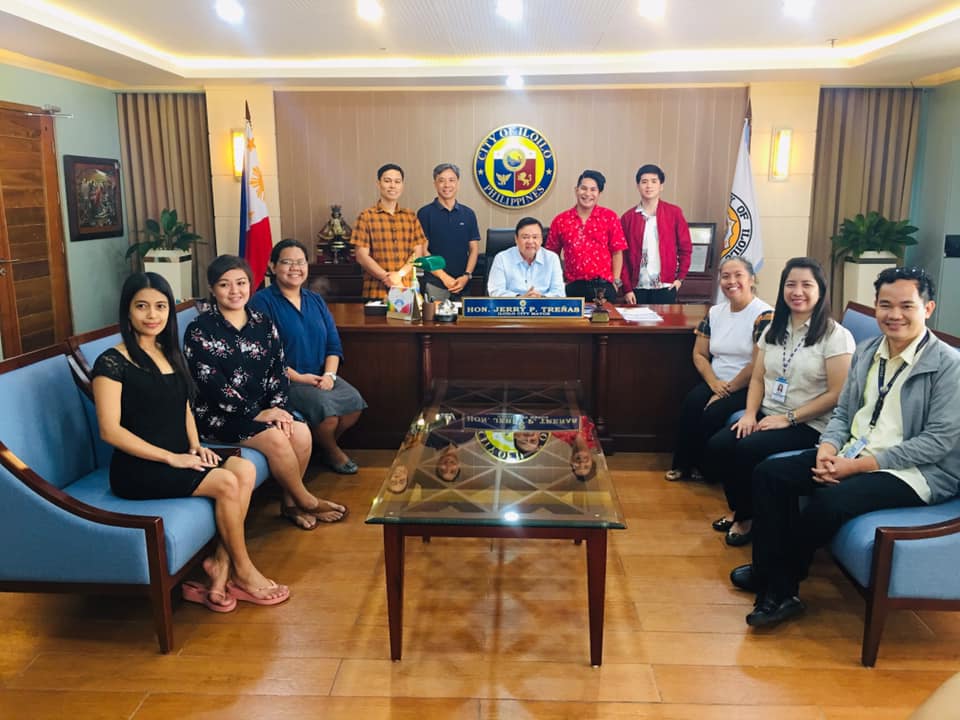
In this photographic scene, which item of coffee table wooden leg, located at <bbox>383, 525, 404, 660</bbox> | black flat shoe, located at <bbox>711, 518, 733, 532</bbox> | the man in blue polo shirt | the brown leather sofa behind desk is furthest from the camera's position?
the man in blue polo shirt

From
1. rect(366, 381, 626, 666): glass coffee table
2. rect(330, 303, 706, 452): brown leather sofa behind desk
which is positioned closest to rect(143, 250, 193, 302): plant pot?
rect(330, 303, 706, 452): brown leather sofa behind desk

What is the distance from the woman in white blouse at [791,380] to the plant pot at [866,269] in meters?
3.75

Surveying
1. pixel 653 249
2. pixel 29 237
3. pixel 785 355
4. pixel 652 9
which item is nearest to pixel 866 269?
pixel 653 249

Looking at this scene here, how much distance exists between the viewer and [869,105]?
642 centimetres

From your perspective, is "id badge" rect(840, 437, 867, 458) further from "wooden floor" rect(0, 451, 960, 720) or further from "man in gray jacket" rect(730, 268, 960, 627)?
"wooden floor" rect(0, 451, 960, 720)

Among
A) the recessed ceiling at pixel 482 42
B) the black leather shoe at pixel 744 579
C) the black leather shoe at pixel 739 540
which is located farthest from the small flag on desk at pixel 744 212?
the black leather shoe at pixel 744 579

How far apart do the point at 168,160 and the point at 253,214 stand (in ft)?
3.42

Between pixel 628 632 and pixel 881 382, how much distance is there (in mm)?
1174

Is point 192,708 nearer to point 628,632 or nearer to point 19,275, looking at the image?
point 628,632

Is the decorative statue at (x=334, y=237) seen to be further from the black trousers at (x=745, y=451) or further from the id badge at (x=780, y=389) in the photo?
the id badge at (x=780, y=389)

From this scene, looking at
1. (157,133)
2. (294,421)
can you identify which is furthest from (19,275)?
(294,421)

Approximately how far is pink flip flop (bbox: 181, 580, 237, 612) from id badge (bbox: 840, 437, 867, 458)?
213cm

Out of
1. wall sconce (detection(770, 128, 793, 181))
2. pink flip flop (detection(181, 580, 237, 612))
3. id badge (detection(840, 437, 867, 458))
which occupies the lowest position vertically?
pink flip flop (detection(181, 580, 237, 612))

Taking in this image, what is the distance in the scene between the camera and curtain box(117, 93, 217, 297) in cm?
660
